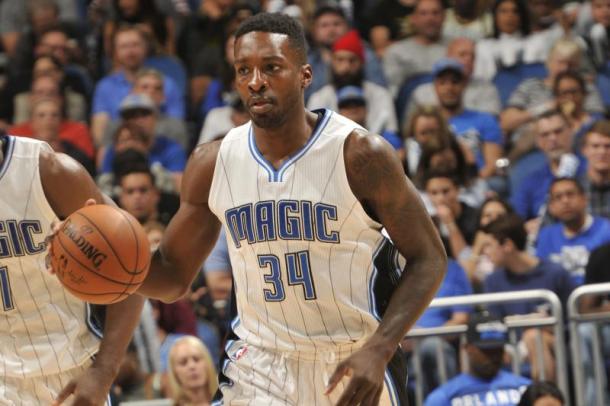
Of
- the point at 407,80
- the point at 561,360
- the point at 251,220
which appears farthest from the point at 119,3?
the point at 251,220

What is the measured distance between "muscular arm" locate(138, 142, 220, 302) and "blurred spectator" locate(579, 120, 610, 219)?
197 inches

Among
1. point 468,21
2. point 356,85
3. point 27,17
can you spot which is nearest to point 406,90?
point 356,85

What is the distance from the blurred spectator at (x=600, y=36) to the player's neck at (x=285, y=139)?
704 cm

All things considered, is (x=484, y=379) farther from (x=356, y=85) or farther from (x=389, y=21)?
(x=389, y=21)

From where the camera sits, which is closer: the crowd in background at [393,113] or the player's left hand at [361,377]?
the player's left hand at [361,377]

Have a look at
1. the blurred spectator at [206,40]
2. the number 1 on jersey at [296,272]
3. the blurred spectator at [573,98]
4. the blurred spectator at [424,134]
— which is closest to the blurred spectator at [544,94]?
the blurred spectator at [573,98]

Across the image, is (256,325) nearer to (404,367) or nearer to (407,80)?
(404,367)

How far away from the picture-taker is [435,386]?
8.15 meters

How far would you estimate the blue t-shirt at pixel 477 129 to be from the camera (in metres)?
10.5

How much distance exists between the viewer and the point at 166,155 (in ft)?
35.1

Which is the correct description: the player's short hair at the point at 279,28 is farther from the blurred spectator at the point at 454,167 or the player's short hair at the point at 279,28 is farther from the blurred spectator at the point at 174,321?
the blurred spectator at the point at 454,167

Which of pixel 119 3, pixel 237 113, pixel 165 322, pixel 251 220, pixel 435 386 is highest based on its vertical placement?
pixel 119 3

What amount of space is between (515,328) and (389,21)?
16.9ft

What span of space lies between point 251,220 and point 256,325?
42 centimetres
